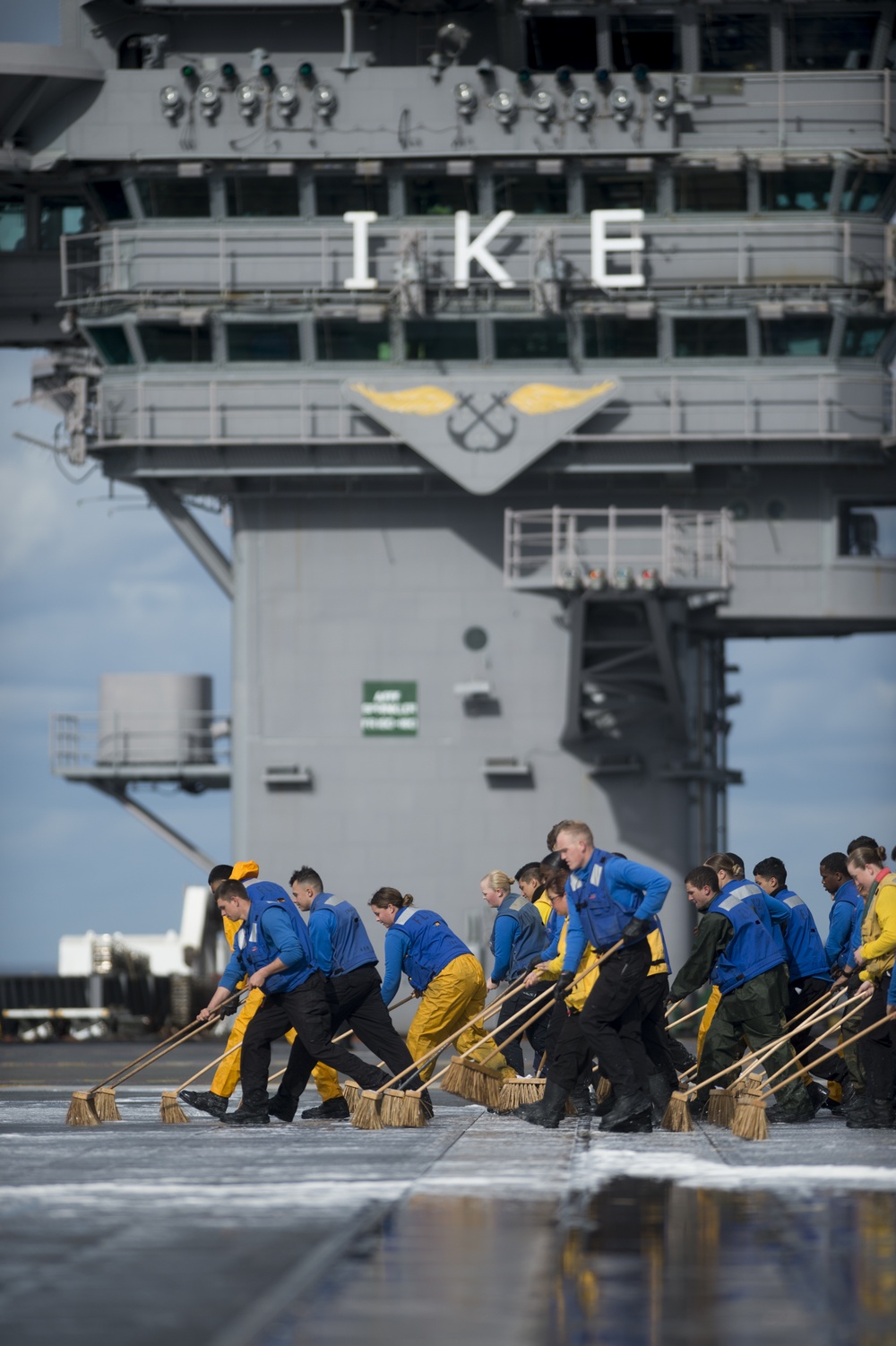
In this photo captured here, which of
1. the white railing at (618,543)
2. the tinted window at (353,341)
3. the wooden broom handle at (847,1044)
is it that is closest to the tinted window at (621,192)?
the tinted window at (353,341)

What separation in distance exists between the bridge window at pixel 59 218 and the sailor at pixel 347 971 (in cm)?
2461

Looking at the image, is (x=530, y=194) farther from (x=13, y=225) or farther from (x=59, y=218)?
(x=13, y=225)

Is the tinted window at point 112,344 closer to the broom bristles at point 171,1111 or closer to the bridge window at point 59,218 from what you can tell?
the bridge window at point 59,218

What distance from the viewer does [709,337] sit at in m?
35.0

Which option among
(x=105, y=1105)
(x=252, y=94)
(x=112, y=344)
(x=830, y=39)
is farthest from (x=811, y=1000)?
(x=830, y=39)

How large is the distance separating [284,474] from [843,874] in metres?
19.6

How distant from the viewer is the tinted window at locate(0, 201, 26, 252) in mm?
39531

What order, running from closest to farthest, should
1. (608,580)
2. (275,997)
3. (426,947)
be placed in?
(275,997)
(426,947)
(608,580)

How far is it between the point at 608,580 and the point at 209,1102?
57.6 feet

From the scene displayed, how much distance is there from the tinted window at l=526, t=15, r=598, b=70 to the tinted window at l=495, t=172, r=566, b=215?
92.6 inches

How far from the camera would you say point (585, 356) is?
35094 mm

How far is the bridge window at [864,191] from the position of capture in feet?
115

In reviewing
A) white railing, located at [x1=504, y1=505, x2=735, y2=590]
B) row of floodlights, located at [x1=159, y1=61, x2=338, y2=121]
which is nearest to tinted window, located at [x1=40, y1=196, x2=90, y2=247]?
row of floodlights, located at [x1=159, y1=61, x2=338, y2=121]

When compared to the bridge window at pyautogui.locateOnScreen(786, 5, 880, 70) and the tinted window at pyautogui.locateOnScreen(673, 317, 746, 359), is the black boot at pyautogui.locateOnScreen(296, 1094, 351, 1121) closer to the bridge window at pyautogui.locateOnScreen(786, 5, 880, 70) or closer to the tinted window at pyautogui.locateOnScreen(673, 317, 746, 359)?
the tinted window at pyautogui.locateOnScreen(673, 317, 746, 359)
